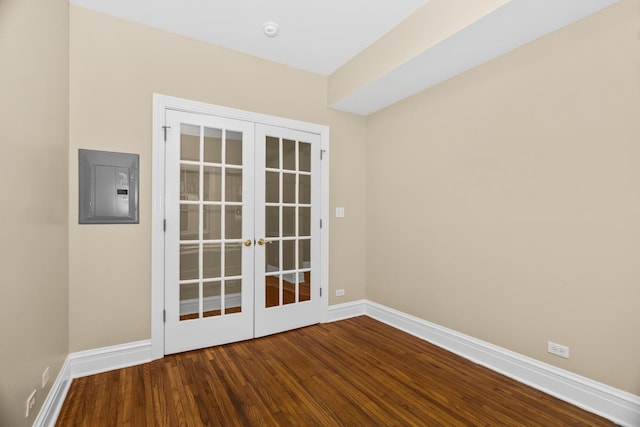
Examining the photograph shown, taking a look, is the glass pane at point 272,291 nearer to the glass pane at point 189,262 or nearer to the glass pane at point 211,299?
the glass pane at point 211,299

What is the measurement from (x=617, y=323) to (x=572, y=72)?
5.74 ft

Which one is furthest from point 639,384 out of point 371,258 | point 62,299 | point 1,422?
point 62,299

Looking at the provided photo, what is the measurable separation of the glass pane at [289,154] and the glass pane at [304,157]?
0.08 m

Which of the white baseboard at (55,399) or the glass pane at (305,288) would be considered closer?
the white baseboard at (55,399)

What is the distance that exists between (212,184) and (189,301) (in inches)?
45.9

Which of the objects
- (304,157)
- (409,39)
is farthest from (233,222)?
(409,39)

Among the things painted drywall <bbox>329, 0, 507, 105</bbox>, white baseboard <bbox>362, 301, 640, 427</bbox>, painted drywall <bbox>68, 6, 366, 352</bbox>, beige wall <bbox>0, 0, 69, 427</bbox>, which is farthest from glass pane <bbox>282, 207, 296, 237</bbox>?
beige wall <bbox>0, 0, 69, 427</bbox>

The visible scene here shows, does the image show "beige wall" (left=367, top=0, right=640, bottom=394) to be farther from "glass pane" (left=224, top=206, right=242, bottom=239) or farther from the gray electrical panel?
the gray electrical panel

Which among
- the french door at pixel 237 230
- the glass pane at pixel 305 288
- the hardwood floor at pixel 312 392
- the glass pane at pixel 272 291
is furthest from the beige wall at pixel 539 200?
the glass pane at pixel 272 291

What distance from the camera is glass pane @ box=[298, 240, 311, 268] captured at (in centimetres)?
356

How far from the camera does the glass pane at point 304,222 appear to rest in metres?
3.56

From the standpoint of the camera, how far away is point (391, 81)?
9.92 ft

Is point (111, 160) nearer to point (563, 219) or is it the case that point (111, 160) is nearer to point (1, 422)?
point (1, 422)

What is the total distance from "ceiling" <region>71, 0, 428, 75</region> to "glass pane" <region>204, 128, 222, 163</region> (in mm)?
908
